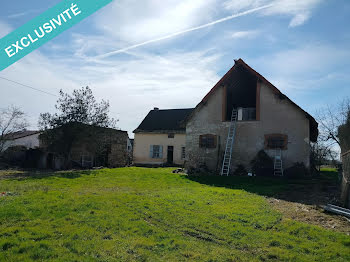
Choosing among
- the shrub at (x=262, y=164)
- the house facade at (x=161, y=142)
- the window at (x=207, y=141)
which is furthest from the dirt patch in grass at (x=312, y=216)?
the house facade at (x=161, y=142)

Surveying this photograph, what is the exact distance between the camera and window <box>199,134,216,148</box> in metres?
17.7

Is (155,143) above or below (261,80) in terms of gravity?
below

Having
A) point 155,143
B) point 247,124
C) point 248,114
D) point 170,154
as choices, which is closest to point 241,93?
point 248,114

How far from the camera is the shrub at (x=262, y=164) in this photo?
15.6 metres

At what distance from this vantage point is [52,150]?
2103 cm

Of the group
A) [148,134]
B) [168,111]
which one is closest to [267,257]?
[148,134]

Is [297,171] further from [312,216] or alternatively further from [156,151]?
[156,151]

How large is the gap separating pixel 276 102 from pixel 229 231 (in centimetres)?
1217

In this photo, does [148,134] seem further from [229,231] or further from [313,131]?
[229,231]

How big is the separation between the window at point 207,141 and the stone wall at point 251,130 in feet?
0.88

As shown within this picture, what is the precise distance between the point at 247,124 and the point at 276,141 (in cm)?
206

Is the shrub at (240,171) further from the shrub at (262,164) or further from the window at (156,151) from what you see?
the window at (156,151)

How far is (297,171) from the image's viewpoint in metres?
15.0

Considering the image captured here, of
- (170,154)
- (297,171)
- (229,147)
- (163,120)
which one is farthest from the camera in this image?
(163,120)
